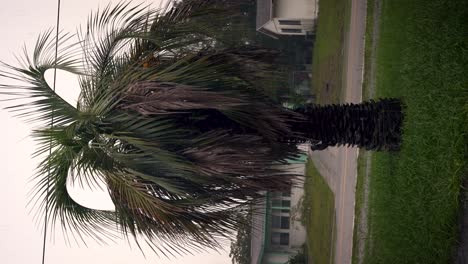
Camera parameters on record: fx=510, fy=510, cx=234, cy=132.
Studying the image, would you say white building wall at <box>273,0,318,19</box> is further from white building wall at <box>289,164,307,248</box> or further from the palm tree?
the palm tree

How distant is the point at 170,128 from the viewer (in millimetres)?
5348

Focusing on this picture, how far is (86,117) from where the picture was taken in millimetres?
5395

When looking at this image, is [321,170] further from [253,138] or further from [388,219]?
[253,138]

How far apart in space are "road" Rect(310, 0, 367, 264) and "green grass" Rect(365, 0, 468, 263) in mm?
2569

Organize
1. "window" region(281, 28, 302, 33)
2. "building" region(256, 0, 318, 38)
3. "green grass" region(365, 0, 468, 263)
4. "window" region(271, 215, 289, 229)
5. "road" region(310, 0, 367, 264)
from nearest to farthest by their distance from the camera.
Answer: "green grass" region(365, 0, 468, 263) < "road" region(310, 0, 367, 264) < "window" region(271, 215, 289, 229) < "building" region(256, 0, 318, 38) < "window" region(281, 28, 302, 33)

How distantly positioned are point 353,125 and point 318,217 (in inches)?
472

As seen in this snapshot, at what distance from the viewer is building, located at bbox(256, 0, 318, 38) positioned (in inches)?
868

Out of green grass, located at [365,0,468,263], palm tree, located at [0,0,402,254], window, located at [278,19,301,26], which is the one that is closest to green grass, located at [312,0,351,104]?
window, located at [278,19,301,26]

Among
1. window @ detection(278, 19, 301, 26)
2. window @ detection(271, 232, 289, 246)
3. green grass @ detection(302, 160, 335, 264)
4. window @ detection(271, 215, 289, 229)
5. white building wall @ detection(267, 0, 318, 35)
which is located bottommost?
window @ detection(271, 232, 289, 246)

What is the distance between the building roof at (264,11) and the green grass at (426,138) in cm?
1246

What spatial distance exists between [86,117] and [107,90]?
36 cm

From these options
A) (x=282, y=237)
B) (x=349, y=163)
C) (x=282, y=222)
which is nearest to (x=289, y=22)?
(x=282, y=222)

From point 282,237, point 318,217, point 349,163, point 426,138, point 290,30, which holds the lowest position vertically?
point 282,237

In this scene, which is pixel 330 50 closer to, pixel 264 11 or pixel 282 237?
pixel 264 11
